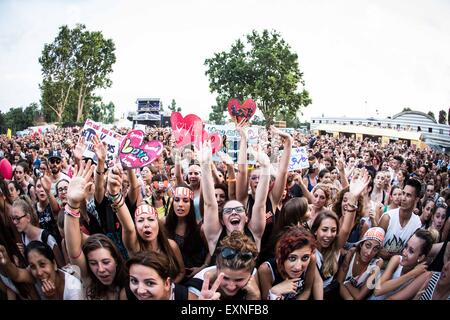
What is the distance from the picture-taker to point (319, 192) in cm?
414

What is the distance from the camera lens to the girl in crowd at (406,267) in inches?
108

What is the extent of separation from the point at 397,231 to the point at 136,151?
9.28ft

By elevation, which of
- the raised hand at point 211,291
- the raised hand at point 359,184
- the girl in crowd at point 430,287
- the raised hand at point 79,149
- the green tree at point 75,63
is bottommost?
the girl in crowd at point 430,287

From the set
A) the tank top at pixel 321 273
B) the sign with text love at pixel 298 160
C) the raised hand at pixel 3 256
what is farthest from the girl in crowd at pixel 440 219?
the raised hand at pixel 3 256

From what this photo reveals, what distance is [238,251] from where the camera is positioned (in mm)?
2379

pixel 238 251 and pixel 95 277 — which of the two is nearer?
pixel 238 251

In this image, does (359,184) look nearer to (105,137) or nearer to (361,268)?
(361,268)

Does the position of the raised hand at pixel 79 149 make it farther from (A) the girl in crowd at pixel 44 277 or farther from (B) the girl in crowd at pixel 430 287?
(B) the girl in crowd at pixel 430 287

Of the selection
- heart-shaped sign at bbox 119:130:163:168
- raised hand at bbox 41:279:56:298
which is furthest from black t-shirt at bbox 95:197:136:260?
raised hand at bbox 41:279:56:298

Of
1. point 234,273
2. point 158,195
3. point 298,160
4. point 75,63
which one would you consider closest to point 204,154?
point 234,273

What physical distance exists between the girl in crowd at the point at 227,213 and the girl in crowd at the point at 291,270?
42 cm

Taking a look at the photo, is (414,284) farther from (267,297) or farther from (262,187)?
(262,187)

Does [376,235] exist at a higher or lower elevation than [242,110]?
lower
